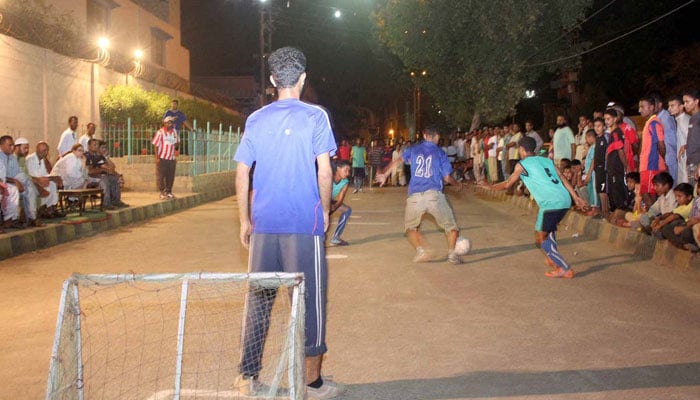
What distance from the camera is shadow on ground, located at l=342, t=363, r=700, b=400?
4484 millimetres

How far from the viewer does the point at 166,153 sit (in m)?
18.4

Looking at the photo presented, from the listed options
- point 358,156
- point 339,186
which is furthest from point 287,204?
point 358,156

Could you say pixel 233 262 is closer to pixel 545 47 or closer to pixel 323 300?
pixel 323 300

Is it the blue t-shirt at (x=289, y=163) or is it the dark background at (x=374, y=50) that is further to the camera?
the dark background at (x=374, y=50)

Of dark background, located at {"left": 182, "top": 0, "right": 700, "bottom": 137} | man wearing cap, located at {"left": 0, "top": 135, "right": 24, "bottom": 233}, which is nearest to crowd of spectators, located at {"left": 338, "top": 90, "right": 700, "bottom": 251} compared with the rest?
man wearing cap, located at {"left": 0, "top": 135, "right": 24, "bottom": 233}

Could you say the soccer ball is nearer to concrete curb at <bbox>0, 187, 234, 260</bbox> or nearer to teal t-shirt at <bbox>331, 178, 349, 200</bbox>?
teal t-shirt at <bbox>331, 178, 349, 200</bbox>

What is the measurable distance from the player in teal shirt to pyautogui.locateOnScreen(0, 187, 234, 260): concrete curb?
691 cm

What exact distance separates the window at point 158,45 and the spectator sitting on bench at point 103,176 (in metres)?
19.0

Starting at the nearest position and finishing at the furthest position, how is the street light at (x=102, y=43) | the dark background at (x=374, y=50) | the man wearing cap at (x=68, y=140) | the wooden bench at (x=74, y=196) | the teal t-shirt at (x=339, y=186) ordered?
the teal t-shirt at (x=339, y=186) → the wooden bench at (x=74, y=196) → the man wearing cap at (x=68, y=140) → the street light at (x=102, y=43) → the dark background at (x=374, y=50)

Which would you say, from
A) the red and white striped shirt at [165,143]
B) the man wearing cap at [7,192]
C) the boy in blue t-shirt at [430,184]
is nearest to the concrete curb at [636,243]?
the boy in blue t-shirt at [430,184]

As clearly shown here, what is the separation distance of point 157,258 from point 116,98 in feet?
48.4

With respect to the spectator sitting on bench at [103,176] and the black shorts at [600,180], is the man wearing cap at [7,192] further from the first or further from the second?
the black shorts at [600,180]

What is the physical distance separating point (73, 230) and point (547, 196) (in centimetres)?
805

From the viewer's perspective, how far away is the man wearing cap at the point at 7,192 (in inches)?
427
